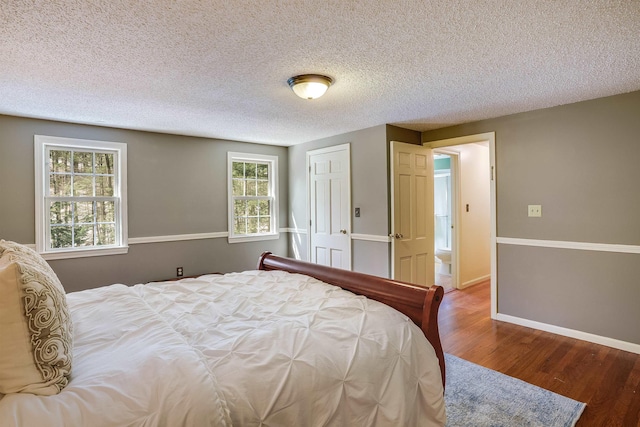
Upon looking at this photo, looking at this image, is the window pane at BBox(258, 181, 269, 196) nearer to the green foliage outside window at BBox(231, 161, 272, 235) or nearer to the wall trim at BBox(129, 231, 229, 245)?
the green foliage outside window at BBox(231, 161, 272, 235)

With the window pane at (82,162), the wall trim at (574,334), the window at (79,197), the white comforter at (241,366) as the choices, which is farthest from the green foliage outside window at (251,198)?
the wall trim at (574,334)

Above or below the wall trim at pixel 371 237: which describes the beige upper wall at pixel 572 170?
above

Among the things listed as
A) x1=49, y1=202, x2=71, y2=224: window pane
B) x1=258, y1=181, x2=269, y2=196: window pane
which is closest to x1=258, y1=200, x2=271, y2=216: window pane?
x1=258, y1=181, x2=269, y2=196: window pane

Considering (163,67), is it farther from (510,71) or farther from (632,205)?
(632,205)

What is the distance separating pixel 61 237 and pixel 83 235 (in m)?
0.20

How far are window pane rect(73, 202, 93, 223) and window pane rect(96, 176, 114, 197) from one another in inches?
6.9

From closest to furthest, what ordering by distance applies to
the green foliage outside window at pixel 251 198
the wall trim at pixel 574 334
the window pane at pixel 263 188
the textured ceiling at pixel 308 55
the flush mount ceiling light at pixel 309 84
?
1. the textured ceiling at pixel 308 55
2. the flush mount ceiling light at pixel 309 84
3. the wall trim at pixel 574 334
4. the green foliage outside window at pixel 251 198
5. the window pane at pixel 263 188

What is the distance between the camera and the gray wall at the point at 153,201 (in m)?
3.41

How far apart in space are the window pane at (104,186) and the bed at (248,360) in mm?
2263

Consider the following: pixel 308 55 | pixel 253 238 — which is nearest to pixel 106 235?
pixel 253 238

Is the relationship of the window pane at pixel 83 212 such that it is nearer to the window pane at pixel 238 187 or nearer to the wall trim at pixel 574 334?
the window pane at pixel 238 187

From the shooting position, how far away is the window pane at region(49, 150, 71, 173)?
12.0 ft

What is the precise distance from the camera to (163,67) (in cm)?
228

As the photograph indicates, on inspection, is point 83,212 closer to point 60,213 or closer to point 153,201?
point 60,213
